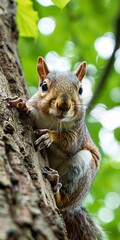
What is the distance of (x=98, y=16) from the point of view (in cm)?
406

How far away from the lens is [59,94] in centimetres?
202

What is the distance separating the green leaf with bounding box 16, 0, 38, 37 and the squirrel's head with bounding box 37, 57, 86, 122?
0.37 m

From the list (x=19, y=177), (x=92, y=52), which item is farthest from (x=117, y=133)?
(x=19, y=177)

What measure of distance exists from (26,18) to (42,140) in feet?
3.28

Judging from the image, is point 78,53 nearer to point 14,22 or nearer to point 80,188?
point 14,22

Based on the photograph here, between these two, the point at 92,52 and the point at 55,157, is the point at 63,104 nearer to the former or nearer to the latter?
the point at 55,157

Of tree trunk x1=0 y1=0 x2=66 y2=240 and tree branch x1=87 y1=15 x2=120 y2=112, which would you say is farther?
tree branch x1=87 y1=15 x2=120 y2=112

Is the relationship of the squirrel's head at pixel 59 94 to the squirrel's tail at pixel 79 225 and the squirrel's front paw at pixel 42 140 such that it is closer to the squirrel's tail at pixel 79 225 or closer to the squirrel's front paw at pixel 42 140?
the squirrel's front paw at pixel 42 140

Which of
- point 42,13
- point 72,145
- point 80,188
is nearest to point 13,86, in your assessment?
point 72,145

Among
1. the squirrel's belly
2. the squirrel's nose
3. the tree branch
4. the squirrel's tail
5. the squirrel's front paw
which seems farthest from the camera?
the tree branch

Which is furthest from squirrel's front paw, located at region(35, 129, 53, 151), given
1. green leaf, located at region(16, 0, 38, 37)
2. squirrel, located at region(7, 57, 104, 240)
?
green leaf, located at region(16, 0, 38, 37)

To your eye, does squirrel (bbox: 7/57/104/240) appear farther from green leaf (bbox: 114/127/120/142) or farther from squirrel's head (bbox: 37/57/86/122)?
green leaf (bbox: 114/127/120/142)

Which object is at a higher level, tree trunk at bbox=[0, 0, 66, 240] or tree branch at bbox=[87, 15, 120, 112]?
tree branch at bbox=[87, 15, 120, 112]

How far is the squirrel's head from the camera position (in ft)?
6.48
